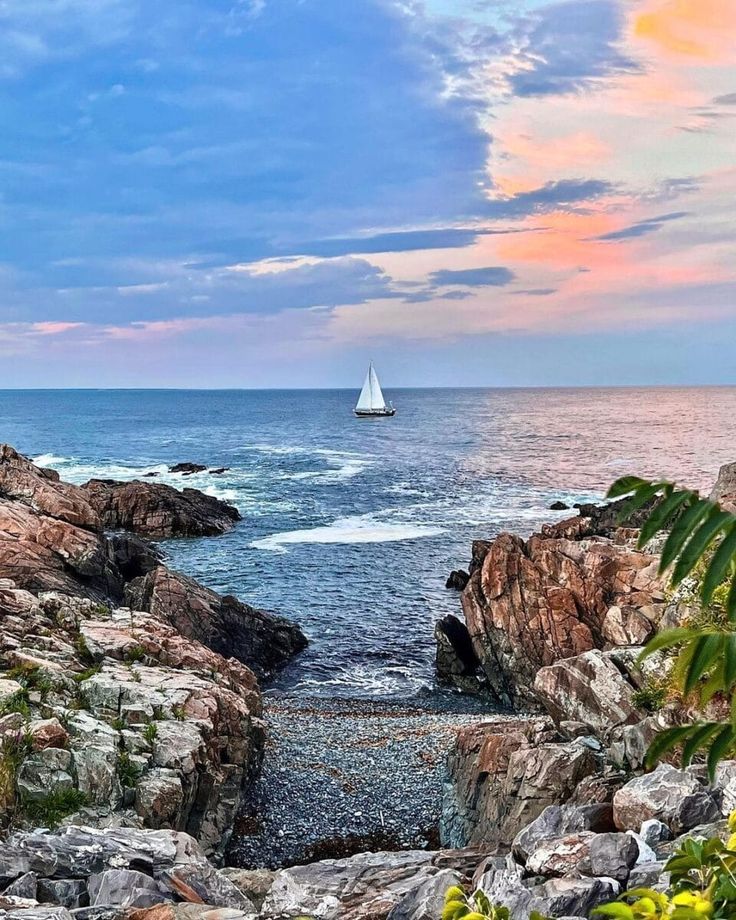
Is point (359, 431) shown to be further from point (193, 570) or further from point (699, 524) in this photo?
point (699, 524)

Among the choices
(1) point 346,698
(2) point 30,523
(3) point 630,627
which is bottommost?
(1) point 346,698

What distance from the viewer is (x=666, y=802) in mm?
12203

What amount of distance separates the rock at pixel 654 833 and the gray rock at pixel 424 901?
3051 millimetres

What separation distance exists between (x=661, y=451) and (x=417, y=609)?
8450cm

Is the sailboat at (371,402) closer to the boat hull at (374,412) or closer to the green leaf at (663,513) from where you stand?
the boat hull at (374,412)

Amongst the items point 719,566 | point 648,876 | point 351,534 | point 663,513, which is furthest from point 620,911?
point 351,534

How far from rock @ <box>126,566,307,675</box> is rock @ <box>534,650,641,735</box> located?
17066mm

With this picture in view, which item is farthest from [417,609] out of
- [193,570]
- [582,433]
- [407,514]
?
[582,433]

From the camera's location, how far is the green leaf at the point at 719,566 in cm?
286

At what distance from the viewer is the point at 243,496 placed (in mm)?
75438

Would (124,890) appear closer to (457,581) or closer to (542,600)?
(542,600)

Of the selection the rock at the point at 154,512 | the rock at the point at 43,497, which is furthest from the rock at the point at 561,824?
the rock at the point at 154,512

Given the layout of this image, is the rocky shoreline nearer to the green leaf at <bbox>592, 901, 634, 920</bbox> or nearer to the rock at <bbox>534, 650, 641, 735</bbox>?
the rock at <bbox>534, 650, 641, 735</bbox>

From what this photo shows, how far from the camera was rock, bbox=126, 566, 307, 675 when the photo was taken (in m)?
32.3
